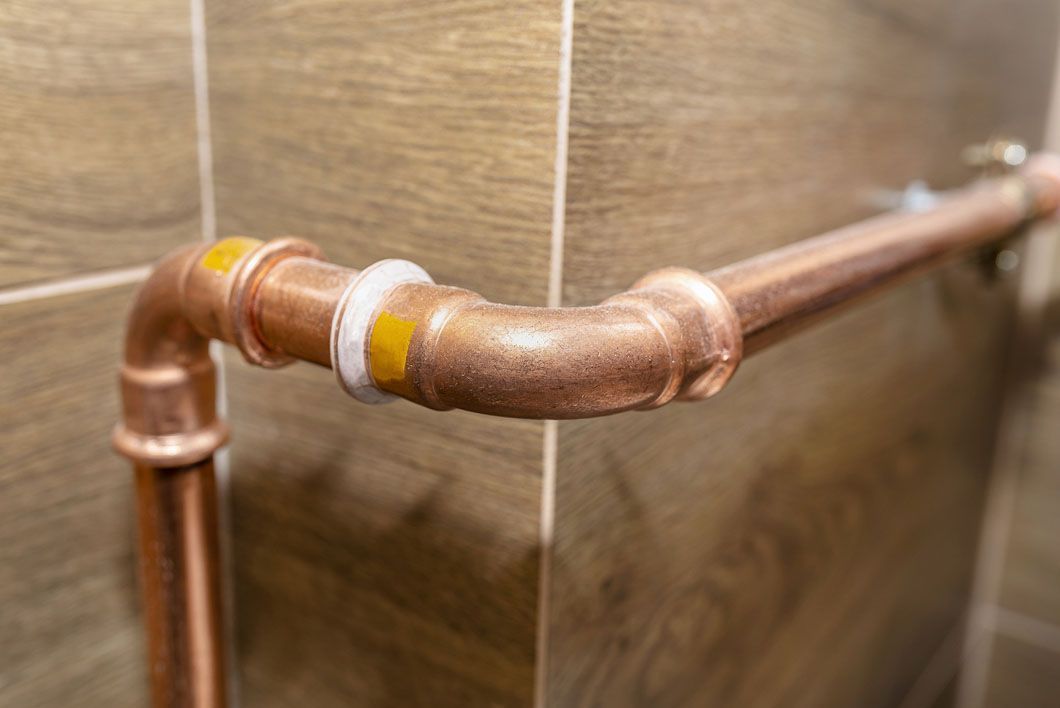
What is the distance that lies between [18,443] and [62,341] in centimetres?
5

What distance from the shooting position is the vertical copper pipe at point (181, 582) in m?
0.43

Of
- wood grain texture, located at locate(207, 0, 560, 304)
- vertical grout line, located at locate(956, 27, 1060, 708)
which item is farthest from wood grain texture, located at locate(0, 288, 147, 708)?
vertical grout line, located at locate(956, 27, 1060, 708)

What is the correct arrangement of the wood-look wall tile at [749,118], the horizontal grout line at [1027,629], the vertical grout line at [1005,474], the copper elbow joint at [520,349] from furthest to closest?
the horizontal grout line at [1027,629], the vertical grout line at [1005,474], the wood-look wall tile at [749,118], the copper elbow joint at [520,349]

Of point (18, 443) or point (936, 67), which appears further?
point (936, 67)

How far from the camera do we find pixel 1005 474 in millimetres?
1118

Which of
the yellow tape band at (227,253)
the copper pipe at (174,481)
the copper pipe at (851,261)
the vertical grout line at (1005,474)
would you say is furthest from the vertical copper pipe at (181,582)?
the vertical grout line at (1005,474)

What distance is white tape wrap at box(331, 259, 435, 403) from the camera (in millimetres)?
328

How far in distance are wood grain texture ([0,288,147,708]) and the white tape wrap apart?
21cm

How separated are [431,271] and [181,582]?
18cm

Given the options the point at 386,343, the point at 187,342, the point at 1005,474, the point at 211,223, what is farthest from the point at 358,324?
the point at 1005,474

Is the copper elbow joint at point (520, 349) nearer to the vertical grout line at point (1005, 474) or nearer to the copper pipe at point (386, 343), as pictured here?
the copper pipe at point (386, 343)

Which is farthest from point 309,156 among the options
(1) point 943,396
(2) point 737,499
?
(1) point 943,396

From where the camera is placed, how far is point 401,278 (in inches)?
13.3

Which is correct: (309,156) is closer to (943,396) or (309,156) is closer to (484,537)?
(484,537)
